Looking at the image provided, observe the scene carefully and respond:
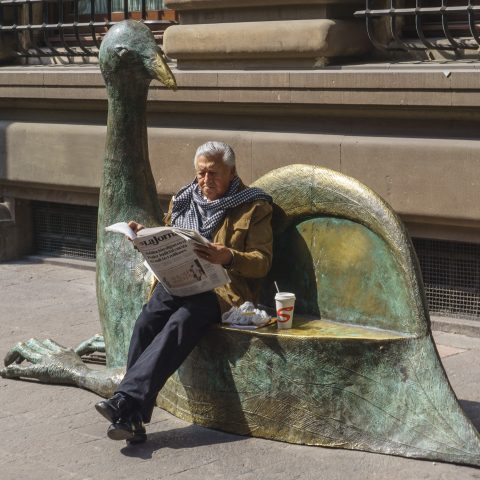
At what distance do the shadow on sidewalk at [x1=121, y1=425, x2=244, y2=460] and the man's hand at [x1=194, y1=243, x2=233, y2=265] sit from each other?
0.76 meters

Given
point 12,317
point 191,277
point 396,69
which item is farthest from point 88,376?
point 396,69

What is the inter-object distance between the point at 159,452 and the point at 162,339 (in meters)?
0.47

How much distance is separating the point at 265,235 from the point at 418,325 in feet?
2.67

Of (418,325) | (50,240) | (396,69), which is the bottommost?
(50,240)

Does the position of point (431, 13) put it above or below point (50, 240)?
above

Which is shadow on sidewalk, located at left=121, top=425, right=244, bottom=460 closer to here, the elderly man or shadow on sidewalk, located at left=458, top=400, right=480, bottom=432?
the elderly man

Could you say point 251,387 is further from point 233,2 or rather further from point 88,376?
point 233,2

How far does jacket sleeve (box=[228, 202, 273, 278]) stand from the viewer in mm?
5125

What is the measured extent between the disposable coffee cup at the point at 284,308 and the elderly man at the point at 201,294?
0.18 metres

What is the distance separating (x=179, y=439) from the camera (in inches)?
202

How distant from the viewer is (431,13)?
7.33 m

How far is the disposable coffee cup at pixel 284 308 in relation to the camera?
199 inches

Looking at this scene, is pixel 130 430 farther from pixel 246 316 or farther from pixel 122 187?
pixel 122 187

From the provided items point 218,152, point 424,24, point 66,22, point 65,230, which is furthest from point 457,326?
point 66,22
